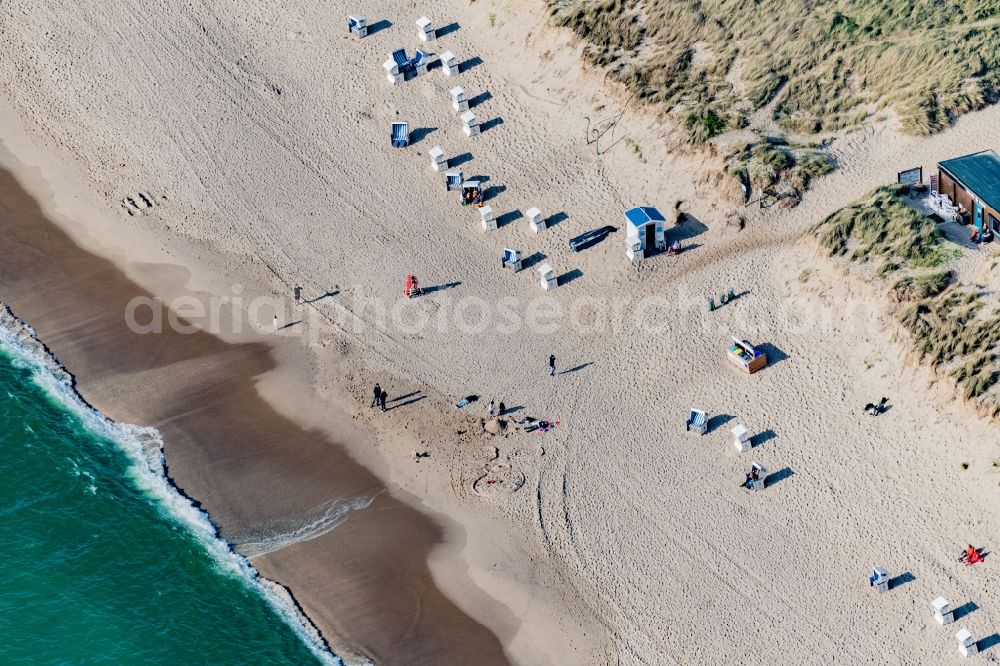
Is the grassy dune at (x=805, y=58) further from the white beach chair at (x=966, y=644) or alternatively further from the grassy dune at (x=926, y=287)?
the white beach chair at (x=966, y=644)

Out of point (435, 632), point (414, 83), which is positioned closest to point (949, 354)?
point (435, 632)

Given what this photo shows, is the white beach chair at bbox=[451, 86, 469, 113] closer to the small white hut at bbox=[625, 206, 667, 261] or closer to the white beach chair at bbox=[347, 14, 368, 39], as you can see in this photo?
the white beach chair at bbox=[347, 14, 368, 39]

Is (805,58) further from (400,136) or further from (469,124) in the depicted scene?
(400,136)

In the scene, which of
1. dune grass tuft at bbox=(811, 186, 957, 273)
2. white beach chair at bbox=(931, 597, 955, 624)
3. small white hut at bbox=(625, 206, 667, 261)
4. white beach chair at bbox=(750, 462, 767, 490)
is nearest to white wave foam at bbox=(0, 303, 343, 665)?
white beach chair at bbox=(750, 462, 767, 490)

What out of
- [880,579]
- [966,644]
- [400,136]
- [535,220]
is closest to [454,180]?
[400,136]

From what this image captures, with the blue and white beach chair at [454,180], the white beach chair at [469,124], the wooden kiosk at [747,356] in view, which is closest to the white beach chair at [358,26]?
the white beach chair at [469,124]

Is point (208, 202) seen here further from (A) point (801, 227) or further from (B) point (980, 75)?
(B) point (980, 75)
